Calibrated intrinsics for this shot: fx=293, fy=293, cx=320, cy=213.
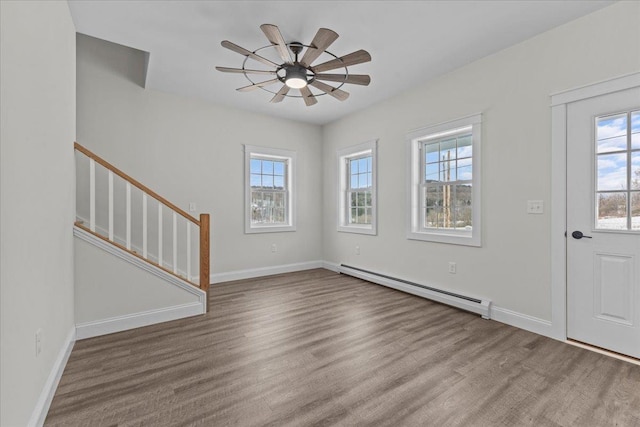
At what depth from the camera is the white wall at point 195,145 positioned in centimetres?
376

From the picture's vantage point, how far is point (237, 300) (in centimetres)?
374

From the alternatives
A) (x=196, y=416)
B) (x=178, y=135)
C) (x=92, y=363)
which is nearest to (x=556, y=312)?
(x=196, y=416)

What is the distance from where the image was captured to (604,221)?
2432 mm

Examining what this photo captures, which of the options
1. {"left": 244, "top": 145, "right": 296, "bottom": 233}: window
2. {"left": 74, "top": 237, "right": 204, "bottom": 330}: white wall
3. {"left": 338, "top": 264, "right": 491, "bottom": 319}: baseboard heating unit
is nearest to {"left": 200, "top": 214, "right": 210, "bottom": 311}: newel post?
{"left": 74, "top": 237, "right": 204, "bottom": 330}: white wall

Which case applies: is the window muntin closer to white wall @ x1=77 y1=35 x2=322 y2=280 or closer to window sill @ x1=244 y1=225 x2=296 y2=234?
white wall @ x1=77 y1=35 x2=322 y2=280

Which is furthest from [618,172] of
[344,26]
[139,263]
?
[139,263]

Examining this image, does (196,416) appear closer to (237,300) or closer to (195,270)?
(237,300)

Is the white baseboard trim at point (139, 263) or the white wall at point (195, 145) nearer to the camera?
the white baseboard trim at point (139, 263)

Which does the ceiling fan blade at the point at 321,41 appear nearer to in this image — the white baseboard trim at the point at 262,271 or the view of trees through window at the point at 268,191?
the view of trees through window at the point at 268,191

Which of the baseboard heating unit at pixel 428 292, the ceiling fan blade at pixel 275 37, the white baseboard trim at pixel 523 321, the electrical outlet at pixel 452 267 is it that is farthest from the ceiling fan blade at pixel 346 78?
the white baseboard trim at pixel 523 321

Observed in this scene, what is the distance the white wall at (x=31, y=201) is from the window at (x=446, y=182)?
367 cm

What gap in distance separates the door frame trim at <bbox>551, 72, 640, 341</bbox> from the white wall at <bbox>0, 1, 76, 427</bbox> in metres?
3.70

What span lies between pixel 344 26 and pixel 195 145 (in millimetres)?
2859

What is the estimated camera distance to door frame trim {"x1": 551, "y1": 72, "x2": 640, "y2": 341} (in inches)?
103
